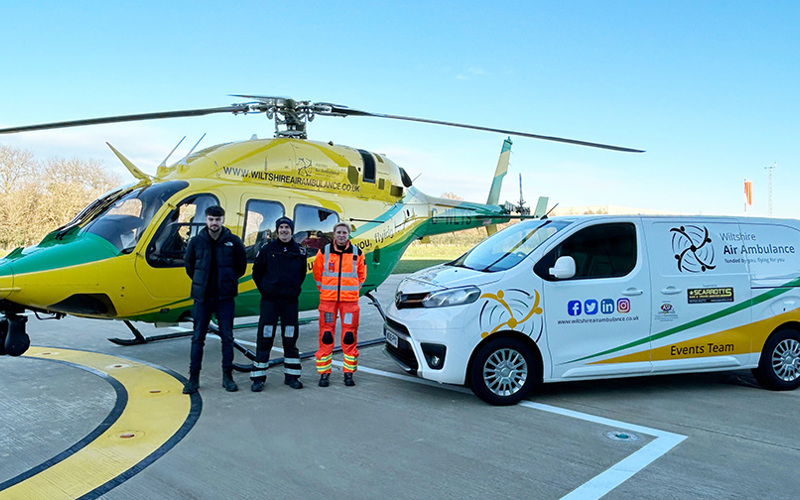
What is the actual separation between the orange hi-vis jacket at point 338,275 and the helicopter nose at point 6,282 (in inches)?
117

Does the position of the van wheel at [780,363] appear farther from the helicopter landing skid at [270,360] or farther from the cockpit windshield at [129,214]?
the cockpit windshield at [129,214]

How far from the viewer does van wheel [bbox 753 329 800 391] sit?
557 cm

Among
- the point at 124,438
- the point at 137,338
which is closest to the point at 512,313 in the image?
the point at 124,438

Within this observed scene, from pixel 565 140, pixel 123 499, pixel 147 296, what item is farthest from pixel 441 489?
pixel 565 140

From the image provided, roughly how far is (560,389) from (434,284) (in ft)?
5.83

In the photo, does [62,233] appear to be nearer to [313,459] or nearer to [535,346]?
[313,459]

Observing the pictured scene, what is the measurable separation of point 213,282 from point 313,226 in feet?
7.29

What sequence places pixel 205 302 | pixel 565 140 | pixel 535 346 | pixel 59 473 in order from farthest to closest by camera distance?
pixel 565 140 → pixel 205 302 → pixel 535 346 → pixel 59 473

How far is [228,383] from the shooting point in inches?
219

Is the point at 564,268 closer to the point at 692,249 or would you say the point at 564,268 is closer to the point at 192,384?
the point at 692,249

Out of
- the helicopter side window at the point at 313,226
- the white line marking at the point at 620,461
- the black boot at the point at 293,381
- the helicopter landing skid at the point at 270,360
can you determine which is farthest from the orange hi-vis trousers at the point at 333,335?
→ the helicopter side window at the point at 313,226

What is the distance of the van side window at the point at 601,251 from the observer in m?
5.25

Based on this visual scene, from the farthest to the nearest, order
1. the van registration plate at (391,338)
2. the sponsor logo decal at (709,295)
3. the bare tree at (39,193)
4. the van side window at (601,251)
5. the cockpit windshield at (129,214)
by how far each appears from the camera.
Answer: the bare tree at (39,193) → the cockpit windshield at (129,214) → the van registration plate at (391,338) → the sponsor logo decal at (709,295) → the van side window at (601,251)

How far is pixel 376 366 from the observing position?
6.63m
